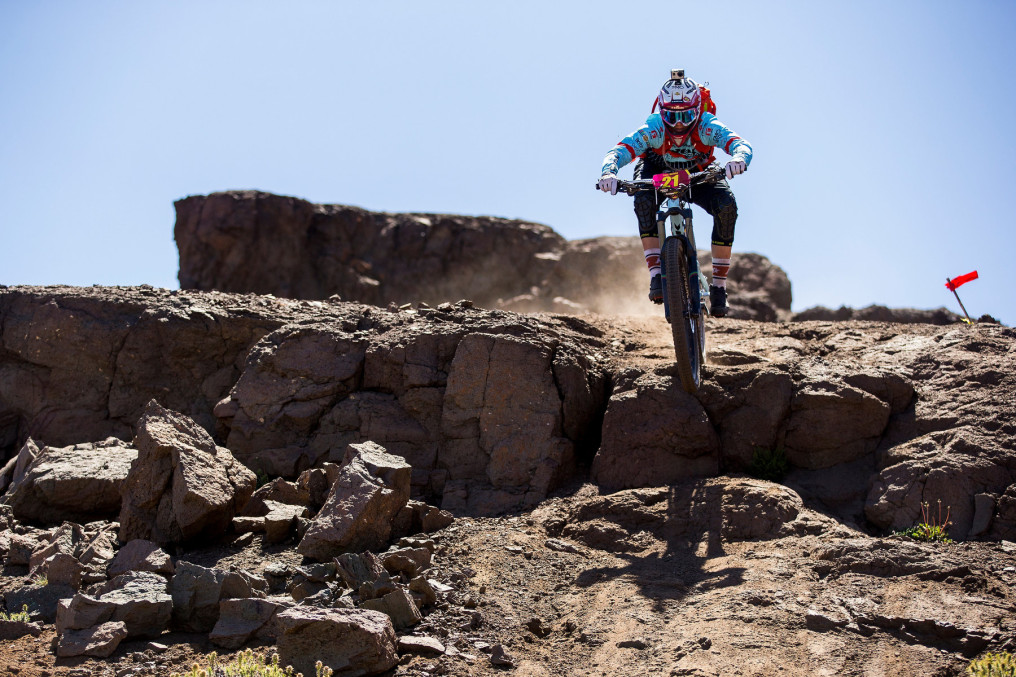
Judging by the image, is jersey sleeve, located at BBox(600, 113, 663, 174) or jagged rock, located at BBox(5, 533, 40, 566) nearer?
jagged rock, located at BBox(5, 533, 40, 566)

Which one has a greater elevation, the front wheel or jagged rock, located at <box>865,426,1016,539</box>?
the front wheel

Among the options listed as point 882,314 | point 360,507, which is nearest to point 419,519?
point 360,507

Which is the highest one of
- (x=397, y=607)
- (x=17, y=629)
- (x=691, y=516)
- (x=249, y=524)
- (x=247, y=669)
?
(x=691, y=516)

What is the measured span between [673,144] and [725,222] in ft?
2.92

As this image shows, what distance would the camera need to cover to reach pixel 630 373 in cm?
927

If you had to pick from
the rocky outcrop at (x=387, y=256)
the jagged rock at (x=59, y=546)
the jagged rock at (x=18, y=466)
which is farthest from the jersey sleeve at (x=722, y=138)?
the rocky outcrop at (x=387, y=256)

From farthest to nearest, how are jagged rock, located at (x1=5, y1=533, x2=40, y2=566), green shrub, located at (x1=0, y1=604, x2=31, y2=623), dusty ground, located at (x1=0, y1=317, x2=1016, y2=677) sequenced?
1. jagged rock, located at (x1=5, y1=533, x2=40, y2=566)
2. green shrub, located at (x1=0, y1=604, x2=31, y2=623)
3. dusty ground, located at (x1=0, y1=317, x2=1016, y2=677)

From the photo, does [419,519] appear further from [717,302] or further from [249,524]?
[717,302]

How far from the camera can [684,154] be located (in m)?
8.82

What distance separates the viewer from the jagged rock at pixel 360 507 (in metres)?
7.37

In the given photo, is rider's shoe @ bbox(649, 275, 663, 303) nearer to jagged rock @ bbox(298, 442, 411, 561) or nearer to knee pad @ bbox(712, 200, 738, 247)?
knee pad @ bbox(712, 200, 738, 247)

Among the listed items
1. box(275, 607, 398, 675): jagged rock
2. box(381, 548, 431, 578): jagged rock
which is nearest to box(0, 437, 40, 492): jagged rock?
box(381, 548, 431, 578): jagged rock

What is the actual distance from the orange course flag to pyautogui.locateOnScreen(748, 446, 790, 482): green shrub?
11.0 feet

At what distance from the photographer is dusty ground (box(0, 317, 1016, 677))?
5.91 meters
